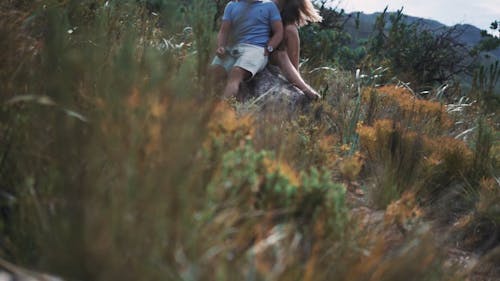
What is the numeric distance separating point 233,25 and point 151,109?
446 millimetres

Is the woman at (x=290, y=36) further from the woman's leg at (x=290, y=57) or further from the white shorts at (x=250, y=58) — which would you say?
the white shorts at (x=250, y=58)

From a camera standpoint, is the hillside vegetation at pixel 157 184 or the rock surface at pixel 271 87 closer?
the hillside vegetation at pixel 157 184

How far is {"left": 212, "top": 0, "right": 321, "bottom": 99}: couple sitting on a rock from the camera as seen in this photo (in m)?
4.62

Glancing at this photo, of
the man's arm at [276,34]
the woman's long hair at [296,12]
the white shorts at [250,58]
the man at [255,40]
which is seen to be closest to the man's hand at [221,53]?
the man at [255,40]

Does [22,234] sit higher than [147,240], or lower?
lower

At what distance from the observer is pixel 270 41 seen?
490 cm

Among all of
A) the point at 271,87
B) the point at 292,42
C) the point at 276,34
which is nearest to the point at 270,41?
the point at 276,34

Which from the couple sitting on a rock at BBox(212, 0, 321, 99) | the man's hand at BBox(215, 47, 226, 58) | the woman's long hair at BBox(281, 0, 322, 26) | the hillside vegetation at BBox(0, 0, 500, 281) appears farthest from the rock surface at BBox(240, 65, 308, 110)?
the hillside vegetation at BBox(0, 0, 500, 281)

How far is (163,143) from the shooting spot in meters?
1.14

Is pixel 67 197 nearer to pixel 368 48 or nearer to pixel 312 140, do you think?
pixel 312 140

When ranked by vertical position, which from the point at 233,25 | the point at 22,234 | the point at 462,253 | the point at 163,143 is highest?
the point at 233,25

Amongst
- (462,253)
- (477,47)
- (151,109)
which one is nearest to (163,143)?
(151,109)

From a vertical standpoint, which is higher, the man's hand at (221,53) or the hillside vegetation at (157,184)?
the man's hand at (221,53)

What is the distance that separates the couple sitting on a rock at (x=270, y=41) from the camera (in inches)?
182
